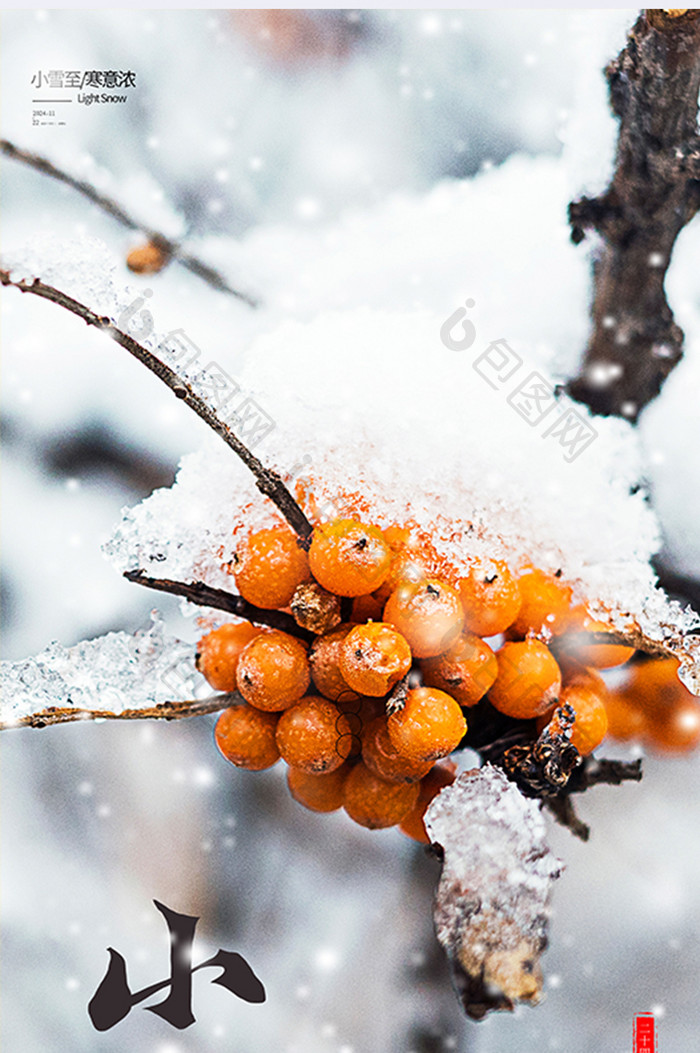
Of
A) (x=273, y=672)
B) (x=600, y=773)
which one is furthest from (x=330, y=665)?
(x=600, y=773)

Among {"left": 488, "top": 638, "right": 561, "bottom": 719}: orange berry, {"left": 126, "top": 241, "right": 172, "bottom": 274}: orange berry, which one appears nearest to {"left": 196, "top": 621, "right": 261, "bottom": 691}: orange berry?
{"left": 488, "top": 638, "right": 561, "bottom": 719}: orange berry

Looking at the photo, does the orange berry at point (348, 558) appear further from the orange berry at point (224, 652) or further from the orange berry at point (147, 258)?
the orange berry at point (147, 258)

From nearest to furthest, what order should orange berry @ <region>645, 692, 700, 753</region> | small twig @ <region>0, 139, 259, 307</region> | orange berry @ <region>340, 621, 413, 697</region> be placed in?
orange berry @ <region>340, 621, 413, 697</region> < orange berry @ <region>645, 692, 700, 753</region> < small twig @ <region>0, 139, 259, 307</region>

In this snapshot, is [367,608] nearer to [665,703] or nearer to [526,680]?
[526,680]

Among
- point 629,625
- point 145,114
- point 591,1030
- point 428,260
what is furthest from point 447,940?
point 145,114

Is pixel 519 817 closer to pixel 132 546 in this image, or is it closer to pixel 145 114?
pixel 132 546

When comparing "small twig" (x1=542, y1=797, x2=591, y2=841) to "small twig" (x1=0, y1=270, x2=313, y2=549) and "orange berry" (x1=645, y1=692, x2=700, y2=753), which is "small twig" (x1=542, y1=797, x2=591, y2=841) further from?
"small twig" (x1=0, y1=270, x2=313, y2=549)
